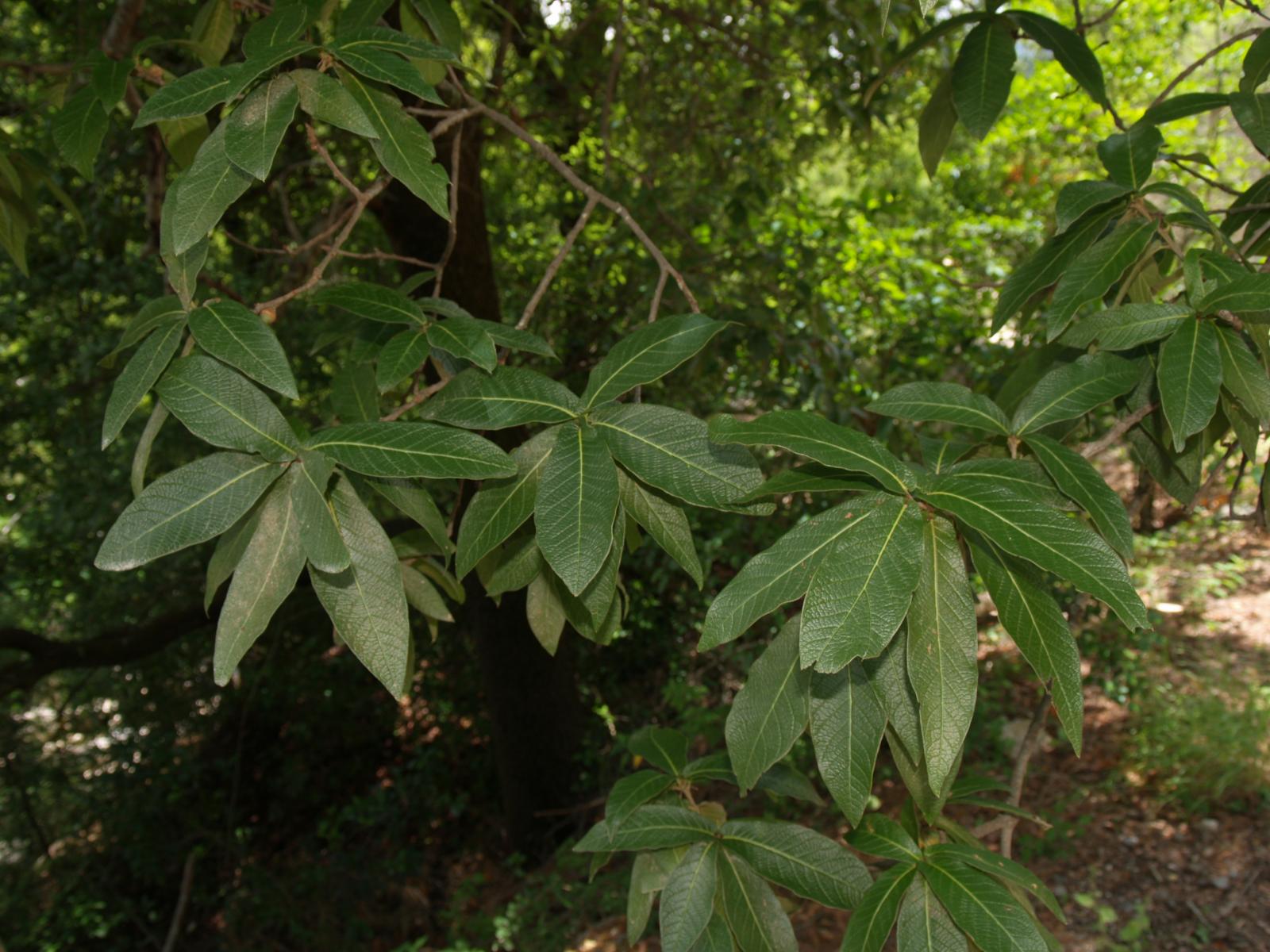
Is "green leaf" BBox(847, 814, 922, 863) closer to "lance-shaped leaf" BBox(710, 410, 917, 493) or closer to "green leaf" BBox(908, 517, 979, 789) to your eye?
"green leaf" BBox(908, 517, 979, 789)

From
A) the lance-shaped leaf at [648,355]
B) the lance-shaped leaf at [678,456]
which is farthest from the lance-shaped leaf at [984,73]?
the lance-shaped leaf at [678,456]

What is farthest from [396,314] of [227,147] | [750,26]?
[750,26]

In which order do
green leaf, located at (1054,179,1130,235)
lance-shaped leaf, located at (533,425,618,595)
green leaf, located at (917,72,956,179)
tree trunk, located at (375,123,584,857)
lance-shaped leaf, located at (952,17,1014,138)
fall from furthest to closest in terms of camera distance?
tree trunk, located at (375,123,584,857), green leaf, located at (917,72,956,179), lance-shaped leaf, located at (952,17,1014,138), green leaf, located at (1054,179,1130,235), lance-shaped leaf, located at (533,425,618,595)

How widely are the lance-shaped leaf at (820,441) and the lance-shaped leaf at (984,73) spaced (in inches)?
31.5

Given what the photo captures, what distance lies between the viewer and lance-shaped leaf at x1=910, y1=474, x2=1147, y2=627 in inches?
29.8

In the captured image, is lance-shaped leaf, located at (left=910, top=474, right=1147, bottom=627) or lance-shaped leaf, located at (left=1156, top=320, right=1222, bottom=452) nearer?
lance-shaped leaf, located at (left=910, top=474, right=1147, bottom=627)

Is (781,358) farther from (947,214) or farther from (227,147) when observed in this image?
(947,214)

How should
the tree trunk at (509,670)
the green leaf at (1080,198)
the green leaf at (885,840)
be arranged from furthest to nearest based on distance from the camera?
1. the tree trunk at (509,670)
2. the green leaf at (1080,198)
3. the green leaf at (885,840)

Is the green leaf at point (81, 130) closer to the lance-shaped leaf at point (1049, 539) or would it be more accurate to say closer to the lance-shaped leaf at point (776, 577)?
the lance-shaped leaf at point (776, 577)

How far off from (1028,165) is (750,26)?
302 centimetres

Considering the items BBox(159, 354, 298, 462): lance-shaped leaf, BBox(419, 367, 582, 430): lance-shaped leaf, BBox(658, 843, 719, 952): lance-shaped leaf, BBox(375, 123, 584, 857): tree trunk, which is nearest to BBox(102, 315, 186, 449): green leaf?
BBox(159, 354, 298, 462): lance-shaped leaf

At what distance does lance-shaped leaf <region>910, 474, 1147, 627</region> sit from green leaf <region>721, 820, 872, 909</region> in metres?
0.43

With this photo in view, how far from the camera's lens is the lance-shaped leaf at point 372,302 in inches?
44.6

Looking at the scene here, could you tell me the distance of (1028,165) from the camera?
6.25 m
